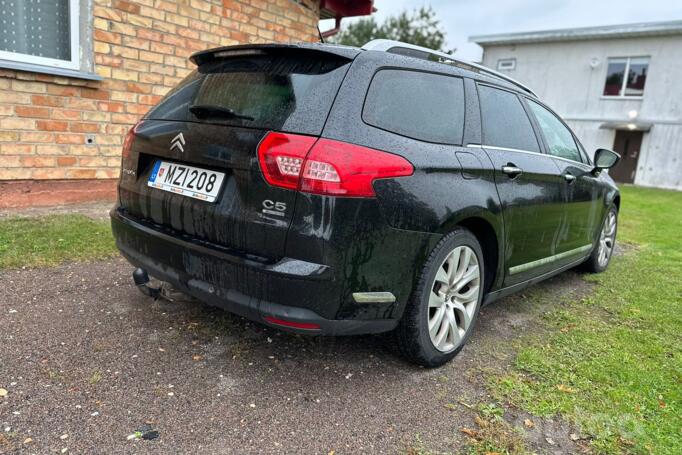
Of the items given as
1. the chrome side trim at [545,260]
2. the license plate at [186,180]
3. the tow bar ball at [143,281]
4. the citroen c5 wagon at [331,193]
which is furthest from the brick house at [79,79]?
the chrome side trim at [545,260]

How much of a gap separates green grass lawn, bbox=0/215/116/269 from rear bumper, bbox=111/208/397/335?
2043 millimetres

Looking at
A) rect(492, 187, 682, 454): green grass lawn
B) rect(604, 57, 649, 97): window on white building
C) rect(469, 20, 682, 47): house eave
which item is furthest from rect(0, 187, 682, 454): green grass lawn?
rect(604, 57, 649, 97): window on white building

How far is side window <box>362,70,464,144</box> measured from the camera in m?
2.39

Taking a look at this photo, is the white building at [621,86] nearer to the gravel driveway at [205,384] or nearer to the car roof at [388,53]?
the car roof at [388,53]

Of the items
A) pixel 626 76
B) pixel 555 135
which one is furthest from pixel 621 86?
pixel 555 135

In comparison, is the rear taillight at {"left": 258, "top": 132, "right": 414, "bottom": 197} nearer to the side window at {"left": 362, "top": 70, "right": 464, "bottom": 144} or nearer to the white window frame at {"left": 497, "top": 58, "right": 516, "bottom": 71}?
the side window at {"left": 362, "top": 70, "right": 464, "bottom": 144}

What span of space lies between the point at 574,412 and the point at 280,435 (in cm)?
146

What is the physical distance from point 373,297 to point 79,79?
4.93 m

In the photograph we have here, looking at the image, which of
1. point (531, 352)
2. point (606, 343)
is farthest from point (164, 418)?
point (606, 343)

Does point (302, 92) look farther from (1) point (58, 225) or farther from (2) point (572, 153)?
(1) point (58, 225)

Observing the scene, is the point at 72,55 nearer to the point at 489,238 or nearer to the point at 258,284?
the point at 258,284

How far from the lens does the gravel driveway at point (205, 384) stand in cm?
207

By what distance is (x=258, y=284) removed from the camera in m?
2.18

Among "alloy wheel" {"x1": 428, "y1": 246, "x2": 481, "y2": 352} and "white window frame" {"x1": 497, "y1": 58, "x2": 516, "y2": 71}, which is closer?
"alloy wheel" {"x1": 428, "y1": 246, "x2": 481, "y2": 352}
